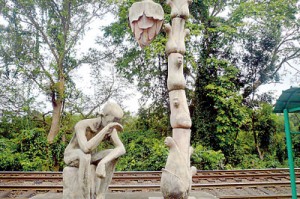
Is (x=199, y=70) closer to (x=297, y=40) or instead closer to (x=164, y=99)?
(x=164, y=99)

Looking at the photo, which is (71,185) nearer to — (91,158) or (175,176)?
(91,158)

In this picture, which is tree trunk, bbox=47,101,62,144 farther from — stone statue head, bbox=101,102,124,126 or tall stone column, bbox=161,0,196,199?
tall stone column, bbox=161,0,196,199

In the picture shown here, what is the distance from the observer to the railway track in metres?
6.16

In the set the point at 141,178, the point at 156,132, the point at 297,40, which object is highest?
the point at 297,40

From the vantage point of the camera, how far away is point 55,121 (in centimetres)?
1390

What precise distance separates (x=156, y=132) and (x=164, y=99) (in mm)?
1955

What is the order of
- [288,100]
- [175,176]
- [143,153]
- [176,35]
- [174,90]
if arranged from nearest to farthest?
[175,176]
[174,90]
[176,35]
[288,100]
[143,153]

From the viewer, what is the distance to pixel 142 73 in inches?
569

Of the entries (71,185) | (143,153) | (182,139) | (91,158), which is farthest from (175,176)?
(143,153)

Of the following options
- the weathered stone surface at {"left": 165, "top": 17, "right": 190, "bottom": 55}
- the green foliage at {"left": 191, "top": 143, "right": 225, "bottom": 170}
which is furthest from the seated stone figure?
the green foliage at {"left": 191, "top": 143, "right": 225, "bottom": 170}

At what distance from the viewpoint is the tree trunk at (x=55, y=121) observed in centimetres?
1347

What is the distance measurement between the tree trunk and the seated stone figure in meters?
10.9

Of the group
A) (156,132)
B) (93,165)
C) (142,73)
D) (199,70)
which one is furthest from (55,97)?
(93,165)

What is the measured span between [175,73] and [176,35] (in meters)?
0.57
